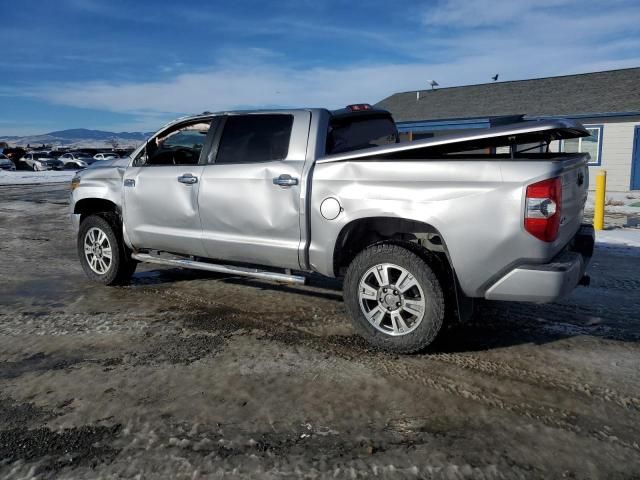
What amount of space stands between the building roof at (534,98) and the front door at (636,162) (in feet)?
3.22

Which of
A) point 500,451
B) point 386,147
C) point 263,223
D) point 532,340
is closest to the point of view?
point 500,451

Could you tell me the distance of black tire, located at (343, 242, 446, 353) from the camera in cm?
386

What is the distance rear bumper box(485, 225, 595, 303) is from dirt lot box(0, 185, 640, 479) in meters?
0.55

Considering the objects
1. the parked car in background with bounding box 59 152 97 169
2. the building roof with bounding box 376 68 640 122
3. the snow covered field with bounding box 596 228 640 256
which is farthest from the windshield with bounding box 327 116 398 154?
the parked car in background with bounding box 59 152 97 169

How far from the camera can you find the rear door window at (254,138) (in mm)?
4801

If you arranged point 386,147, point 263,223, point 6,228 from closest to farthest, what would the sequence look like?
point 386,147
point 263,223
point 6,228

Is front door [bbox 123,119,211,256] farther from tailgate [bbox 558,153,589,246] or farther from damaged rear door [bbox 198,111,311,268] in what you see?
tailgate [bbox 558,153,589,246]

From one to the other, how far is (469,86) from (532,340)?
2415 cm

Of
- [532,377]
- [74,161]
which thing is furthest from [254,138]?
[74,161]

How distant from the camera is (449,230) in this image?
12.3 ft

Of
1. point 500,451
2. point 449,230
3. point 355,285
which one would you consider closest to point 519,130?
point 449,230

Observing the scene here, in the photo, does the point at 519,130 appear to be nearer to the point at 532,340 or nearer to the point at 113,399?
the point at 532,340

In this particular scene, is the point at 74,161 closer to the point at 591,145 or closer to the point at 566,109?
the point at 566,109

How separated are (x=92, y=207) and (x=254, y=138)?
8.38 feet
